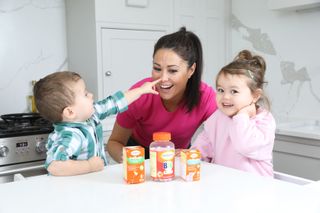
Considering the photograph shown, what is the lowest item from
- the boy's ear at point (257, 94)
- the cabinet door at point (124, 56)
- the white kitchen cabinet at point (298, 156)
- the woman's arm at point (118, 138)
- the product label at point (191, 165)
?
the white kitchen cabinet at point (298, 156)

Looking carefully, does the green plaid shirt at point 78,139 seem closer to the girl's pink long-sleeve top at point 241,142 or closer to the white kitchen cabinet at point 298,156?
the girl's pink long-sleeve top at point 241,142

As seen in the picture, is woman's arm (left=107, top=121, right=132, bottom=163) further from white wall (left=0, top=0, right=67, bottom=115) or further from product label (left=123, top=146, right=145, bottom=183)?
white wall (left=0, top=0, right=67, bottom=115)

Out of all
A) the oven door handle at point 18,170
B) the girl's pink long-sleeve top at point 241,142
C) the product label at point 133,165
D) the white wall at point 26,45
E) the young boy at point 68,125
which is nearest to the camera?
the product label at point 133,165

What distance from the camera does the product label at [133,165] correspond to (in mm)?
1013

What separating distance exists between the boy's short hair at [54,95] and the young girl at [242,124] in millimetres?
552

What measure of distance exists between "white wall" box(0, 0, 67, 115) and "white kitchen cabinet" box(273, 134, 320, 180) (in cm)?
165

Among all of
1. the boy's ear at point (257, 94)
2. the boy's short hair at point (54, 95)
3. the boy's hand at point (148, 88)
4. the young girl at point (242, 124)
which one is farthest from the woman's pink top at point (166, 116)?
the boy's short hair at point (54, 95)

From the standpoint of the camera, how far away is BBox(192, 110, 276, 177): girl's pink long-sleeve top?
48.5 inches

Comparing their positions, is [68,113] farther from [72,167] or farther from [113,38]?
[113,38]

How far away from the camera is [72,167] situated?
3.68ft

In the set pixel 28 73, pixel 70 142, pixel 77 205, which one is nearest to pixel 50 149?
pixel 70 142

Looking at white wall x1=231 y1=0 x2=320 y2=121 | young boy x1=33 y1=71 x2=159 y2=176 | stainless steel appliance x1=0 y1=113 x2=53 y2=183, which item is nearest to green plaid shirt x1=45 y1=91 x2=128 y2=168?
young boy x1=33 y1=71 x2=159 y2=176

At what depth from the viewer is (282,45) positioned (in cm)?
279

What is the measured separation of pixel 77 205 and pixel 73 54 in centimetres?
194
